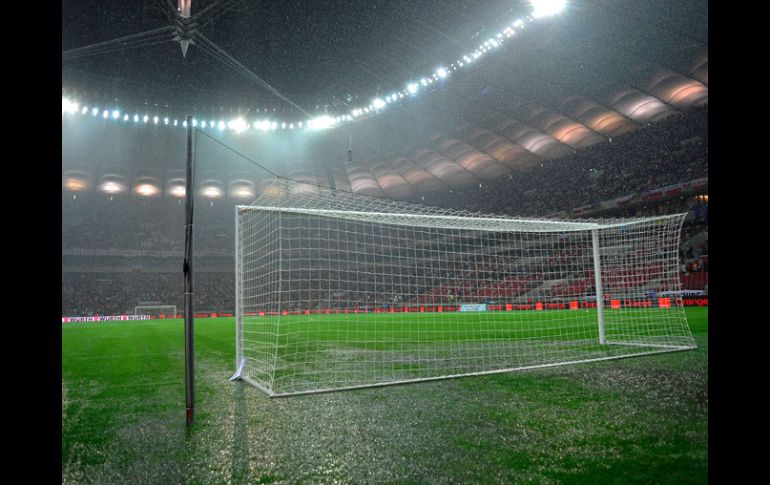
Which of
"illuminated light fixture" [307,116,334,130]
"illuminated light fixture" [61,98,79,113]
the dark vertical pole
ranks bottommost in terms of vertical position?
the dark vertical pole

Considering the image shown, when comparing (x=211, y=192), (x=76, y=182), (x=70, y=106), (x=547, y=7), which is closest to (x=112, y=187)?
(x=76, y=182)

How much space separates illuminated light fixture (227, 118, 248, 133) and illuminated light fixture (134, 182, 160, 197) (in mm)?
8208

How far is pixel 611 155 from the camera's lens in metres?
25.8

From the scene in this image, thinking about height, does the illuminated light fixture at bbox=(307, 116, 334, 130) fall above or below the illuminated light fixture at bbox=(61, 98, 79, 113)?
above

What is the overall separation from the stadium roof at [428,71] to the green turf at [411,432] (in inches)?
746

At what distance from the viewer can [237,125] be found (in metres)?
31.7

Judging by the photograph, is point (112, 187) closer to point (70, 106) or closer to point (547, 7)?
point (70, 106)

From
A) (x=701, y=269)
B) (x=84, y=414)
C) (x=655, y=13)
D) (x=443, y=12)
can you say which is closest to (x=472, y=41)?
(x=443, y=12)

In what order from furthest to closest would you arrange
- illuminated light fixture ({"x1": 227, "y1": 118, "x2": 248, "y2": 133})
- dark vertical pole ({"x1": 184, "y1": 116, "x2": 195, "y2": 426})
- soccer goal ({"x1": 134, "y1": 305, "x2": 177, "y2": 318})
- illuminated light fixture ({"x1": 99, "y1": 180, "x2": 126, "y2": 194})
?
illuminated light fixture ({"x1": 99, "y1": 180, "x2": 126, "y2": 194})
illuminated light fixture ({"x1": 227, "y1": 118, "x2": 248, "y2": 133})
soccer goal ({"x1": 134, "y1": 305, "x2": 177, "y2": 318})
dark vertical pole ({"x1": 184, "y1": 116, "x2": 195, "y2": 426})

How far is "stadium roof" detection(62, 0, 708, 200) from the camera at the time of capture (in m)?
19.8

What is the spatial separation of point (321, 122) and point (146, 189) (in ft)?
48.9

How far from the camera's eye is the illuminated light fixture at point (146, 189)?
3403 centimetres

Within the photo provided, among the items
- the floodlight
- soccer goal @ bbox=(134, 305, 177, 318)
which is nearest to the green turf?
the floodlight

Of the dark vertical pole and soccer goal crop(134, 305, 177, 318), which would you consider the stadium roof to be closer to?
soccer goal crop(134, 305, 177, 318)
